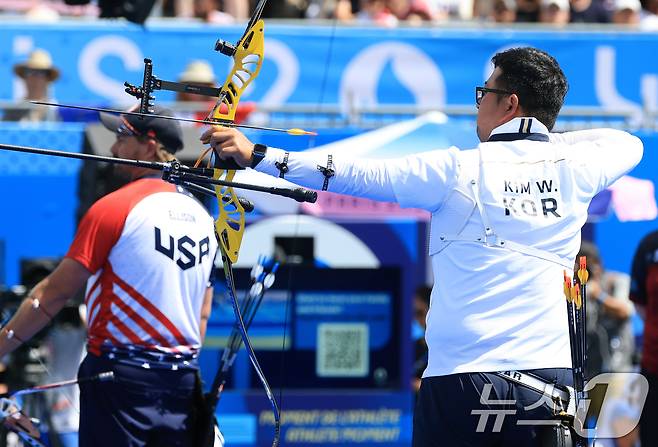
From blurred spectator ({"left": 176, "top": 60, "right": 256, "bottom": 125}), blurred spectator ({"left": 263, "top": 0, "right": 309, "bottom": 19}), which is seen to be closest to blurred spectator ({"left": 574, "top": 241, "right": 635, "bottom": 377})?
blurred spectator ({"left": 176, "top": 60, "right": 256, "bottom": 125})

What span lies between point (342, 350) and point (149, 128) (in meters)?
3.53

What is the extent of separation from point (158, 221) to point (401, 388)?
370 centimetres

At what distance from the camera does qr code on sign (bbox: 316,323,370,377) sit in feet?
25.4

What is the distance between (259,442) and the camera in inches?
299

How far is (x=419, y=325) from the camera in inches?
300

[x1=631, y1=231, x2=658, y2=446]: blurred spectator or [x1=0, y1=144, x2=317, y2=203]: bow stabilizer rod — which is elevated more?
[x1=0, y1=144, x2=317, y2=203]: bow stabilizer rod

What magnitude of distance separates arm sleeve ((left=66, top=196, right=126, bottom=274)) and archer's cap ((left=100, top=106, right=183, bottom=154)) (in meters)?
0.36

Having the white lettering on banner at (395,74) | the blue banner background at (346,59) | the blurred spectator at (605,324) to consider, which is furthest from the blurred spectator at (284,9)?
the blurred spectator at (605,324)

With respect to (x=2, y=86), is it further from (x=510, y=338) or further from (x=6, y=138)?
(x=510, y=338)

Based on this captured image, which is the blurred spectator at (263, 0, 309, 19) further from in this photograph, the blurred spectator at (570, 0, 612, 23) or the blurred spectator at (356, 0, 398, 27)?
the blurred spectator at (570, 0, 612, 23)

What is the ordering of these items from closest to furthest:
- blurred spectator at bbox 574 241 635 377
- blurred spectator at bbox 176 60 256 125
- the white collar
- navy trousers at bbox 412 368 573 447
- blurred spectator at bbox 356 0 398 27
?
navy trousers at bbox 412 368 573 447 < the white collar < blurred spectator at bbox 574 241 635 377 < blurred spectator at bbox 176 60 256 125 < blurred spectator at bbox 356 0 398 27

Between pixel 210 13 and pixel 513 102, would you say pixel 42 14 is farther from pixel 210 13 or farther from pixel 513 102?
pixel 513 102

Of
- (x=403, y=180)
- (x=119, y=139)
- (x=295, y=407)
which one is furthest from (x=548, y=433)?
(x=295, y=407)

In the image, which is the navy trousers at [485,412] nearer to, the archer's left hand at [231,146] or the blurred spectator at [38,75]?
the archer's left hand at [231,146]
